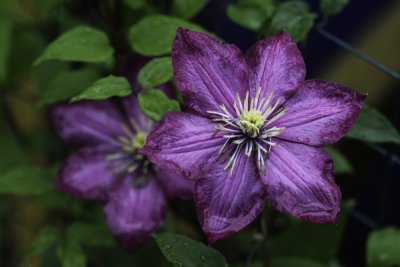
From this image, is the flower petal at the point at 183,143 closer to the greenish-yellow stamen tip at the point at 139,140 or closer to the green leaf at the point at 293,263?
the greenish-yellow stamen tip at the point at 139,140

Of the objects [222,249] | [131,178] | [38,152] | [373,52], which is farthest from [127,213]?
[373,52]

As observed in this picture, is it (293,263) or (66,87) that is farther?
(293,263)

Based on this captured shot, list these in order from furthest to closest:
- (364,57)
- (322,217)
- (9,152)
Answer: (9,152)
(364,57)
(322,217)

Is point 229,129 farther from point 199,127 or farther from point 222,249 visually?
point 222,249

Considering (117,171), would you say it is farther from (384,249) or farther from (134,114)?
(384,249)

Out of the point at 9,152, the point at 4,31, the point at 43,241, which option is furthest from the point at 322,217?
the point at 9,152

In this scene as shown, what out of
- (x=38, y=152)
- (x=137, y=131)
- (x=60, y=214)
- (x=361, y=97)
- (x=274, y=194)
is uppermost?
(x=361, y=97)

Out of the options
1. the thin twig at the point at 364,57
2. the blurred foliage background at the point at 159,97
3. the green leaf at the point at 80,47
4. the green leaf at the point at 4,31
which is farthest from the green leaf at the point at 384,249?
the green leaf at the point at 4,31

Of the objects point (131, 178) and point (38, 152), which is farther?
point (38, 152)

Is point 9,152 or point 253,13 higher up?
point 253,13
